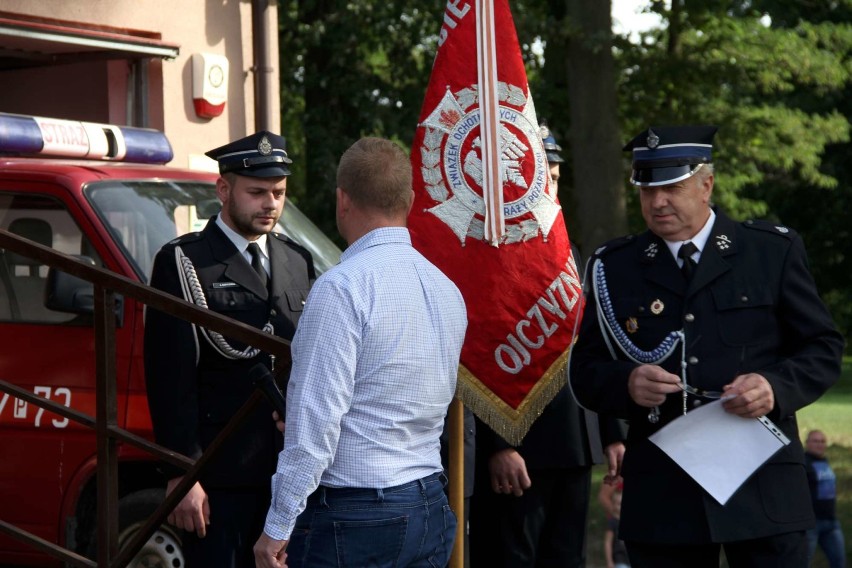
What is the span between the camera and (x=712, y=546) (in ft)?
13.3

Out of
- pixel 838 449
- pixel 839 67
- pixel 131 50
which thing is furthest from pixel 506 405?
pixel 839 67

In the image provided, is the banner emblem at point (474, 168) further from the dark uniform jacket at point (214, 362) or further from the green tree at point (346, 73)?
the green tree at point (346, 73)

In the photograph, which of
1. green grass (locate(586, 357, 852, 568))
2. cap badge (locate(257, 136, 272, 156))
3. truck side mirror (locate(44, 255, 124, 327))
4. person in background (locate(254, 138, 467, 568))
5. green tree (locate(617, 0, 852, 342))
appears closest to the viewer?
person in background (locate(254, 138, 467, 568))

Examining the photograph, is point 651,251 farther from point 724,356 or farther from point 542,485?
point 542,485

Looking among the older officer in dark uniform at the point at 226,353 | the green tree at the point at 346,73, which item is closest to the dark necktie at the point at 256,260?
the older officer in dark uniform at the point at 226,353

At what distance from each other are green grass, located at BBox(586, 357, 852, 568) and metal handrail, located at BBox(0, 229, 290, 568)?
4133 millimetres

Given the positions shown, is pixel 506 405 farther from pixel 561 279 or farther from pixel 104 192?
pixel 104 192

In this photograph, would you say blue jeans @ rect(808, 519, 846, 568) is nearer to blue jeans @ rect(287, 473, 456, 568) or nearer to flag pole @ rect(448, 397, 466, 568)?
flag pole @ rect(448, 397, 466, 568)

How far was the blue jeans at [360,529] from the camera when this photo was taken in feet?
11.2

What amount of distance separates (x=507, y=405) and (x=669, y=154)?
54.8 inches

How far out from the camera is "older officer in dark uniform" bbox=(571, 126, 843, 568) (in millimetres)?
3943

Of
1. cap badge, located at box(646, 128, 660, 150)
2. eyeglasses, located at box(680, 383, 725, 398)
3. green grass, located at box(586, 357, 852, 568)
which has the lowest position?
green grass, located at box(586, 357, 852, 568)

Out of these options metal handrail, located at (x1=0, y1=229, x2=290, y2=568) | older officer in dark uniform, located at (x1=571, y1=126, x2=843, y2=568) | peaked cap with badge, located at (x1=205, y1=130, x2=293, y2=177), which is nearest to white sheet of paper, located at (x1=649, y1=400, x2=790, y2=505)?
older officer in dark uniform, located at (x1=571, y1=126, x2=843, y2=568)

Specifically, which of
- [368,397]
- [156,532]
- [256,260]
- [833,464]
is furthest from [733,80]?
[368,397]
